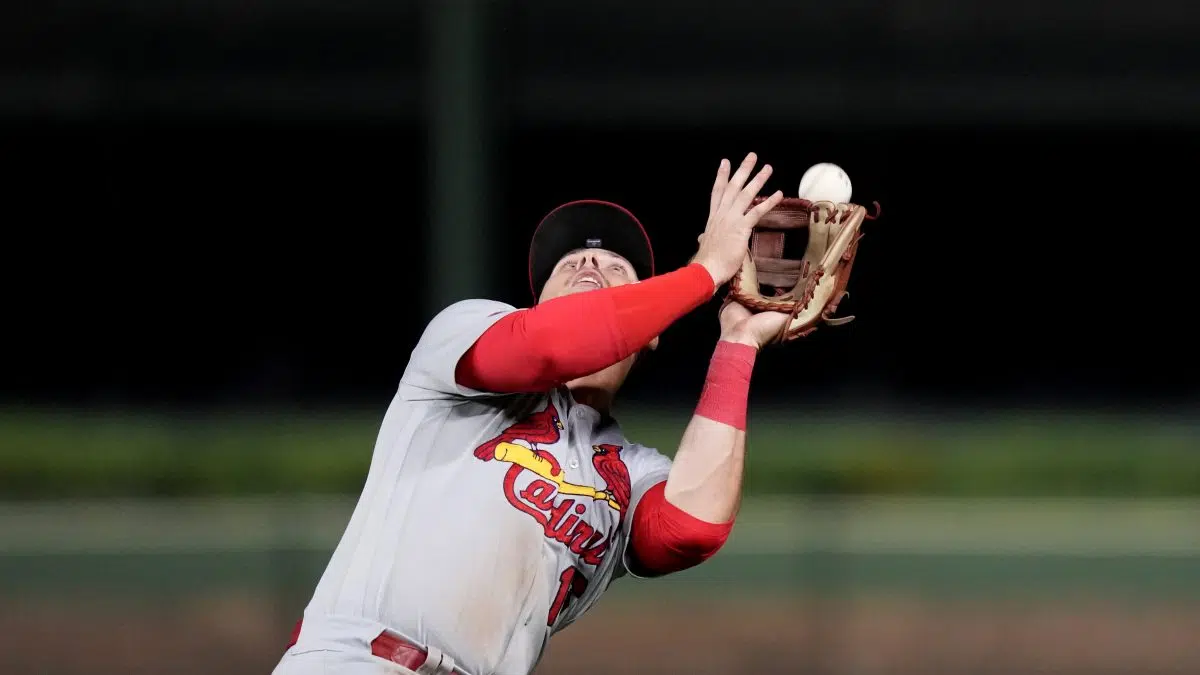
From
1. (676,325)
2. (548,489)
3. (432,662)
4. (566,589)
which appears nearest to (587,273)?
(548,489)

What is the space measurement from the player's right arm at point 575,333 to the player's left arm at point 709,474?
19cm

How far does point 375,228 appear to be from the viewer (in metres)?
5.80

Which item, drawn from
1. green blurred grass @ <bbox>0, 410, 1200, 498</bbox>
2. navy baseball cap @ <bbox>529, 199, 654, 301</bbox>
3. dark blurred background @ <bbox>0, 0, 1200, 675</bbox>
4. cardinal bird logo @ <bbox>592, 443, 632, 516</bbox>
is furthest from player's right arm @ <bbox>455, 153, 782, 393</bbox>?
green blurred grass @ <bbox>0, 410, 1200, 498</bbox>

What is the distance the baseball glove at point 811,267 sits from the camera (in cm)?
191

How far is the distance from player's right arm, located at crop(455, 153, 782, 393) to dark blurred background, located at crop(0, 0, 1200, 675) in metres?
2.47

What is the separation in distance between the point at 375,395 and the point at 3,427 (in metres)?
1.51

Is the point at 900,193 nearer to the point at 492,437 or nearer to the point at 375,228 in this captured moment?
the point at 375,228

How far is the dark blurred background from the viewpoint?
4.43 metres

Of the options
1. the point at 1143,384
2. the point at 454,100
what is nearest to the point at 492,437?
the point at 454,100

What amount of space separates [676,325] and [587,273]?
3555 mm

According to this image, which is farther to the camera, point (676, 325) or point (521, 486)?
point (676, 325)

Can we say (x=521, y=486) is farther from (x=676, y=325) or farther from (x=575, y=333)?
(x=676, y=325)

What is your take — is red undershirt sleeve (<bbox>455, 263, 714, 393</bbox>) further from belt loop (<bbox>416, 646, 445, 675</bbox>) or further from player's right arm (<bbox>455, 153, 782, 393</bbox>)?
belt loop (<bbox>416, 646, 445, 675</bbox>)

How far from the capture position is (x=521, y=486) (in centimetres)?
174
